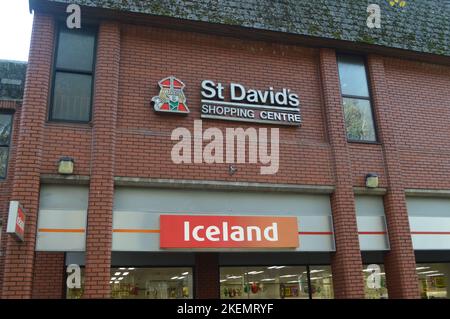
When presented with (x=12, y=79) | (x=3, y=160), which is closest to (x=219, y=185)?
(x=3, y=160)

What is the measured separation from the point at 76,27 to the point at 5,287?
4.99 meters

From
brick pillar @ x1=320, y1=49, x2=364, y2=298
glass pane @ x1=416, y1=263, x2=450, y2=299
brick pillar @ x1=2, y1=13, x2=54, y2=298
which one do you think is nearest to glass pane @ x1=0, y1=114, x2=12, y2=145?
brick pillar @ x1=2, y1=13, x2=54, y2=298

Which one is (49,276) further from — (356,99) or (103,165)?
(356,99)

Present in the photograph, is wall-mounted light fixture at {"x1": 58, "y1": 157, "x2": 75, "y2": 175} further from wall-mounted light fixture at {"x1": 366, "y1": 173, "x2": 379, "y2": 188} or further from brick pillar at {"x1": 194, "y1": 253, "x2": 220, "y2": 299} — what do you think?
wall-mounted light fixture at {"x1": 366, "y1": 173, "x2": 379, "y2": 188}

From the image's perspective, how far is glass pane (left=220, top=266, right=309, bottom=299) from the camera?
10.2 meters

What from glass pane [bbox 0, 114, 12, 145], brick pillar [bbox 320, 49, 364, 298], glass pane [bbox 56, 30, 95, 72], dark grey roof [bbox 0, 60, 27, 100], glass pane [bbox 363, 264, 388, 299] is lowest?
glass pane [bbox 363, 264, 388, 299]

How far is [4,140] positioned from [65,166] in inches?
155

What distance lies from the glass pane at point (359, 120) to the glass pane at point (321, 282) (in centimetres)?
314

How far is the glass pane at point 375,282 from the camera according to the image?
959 cm

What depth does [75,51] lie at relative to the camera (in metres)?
8.85

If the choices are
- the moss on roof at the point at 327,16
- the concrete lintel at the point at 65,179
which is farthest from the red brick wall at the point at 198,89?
the concrete lintel at the point at 65,179

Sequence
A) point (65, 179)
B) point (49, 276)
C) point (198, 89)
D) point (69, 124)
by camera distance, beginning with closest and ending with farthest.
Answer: point (65, 179), point (69, 124), point (49, 276), point (198, 89)

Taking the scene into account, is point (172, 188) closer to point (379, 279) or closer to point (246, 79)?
point (246, 79)

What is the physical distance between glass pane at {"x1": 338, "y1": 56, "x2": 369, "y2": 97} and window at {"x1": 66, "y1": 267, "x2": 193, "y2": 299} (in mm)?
5522
